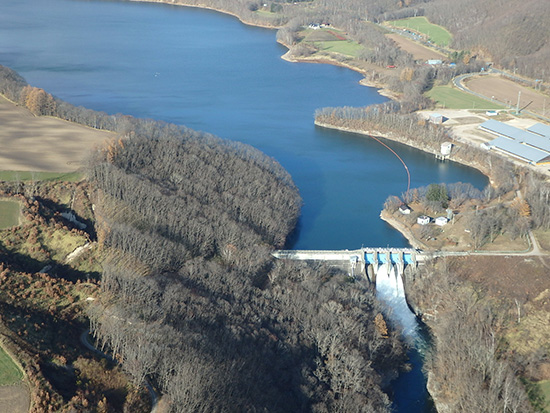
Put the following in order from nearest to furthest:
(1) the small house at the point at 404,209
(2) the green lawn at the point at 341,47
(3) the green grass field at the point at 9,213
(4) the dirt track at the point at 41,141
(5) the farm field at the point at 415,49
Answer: (3) the green grass field at the point at 9,213
(4) the dirt track at the point at 41,141
(1) the small house at the point at 404,209
(5) the farm field at the point at 415,49
(2) the green lawn at the point at 341,47

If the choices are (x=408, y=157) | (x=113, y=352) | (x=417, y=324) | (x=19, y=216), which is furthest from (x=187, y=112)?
(x=113, y=352)

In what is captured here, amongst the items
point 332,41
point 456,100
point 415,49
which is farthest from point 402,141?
point 332,41

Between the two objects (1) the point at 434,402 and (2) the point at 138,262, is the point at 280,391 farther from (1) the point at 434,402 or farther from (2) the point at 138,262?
(2) the point at 138,262

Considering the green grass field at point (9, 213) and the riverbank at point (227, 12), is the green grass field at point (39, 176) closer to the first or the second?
the green grass field at point (9, 213)

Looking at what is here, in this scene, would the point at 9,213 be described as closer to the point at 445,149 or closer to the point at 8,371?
the point at 8,371

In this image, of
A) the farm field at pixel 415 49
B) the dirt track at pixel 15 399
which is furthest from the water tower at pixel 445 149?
the dirt track at pixel 15 399

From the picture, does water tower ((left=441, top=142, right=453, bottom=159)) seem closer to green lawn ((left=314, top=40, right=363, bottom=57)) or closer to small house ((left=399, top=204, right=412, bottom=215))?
small house ((left=399, top=204, right=412, bottom=215))

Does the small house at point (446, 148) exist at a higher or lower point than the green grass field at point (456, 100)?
lower
